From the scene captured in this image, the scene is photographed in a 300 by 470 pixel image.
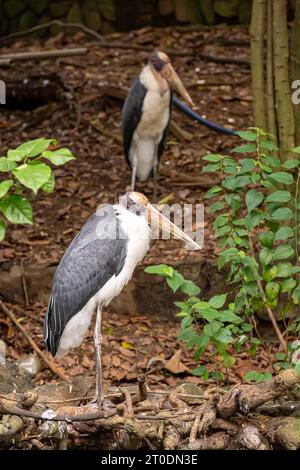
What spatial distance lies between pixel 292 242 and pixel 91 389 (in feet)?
4.53

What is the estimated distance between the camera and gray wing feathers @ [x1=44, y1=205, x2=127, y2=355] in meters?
5.64

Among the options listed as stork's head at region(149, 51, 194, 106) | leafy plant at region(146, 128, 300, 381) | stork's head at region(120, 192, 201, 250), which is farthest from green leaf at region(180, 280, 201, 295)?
stork's head at region(149, 51, 194, 106)

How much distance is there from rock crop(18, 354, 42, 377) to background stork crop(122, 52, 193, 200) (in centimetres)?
234

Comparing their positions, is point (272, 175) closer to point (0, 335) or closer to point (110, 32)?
point (0, 335)

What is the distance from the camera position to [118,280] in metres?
5.70

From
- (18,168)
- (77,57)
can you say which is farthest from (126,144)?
(18,168)

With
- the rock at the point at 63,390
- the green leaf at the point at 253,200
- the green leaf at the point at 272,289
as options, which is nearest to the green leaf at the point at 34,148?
the green leaf at the point at 253,200

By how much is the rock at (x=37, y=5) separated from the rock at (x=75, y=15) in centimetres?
29

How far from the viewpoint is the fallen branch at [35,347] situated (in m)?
6.91

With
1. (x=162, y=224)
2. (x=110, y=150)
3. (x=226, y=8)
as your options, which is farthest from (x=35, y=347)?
(x=226, y=8)

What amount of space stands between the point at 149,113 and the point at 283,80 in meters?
2.44

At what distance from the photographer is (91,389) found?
5.81 m

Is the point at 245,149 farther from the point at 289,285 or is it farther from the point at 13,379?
the point at 13,379

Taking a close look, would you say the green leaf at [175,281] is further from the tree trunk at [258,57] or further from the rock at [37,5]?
the rock at [37,5]
